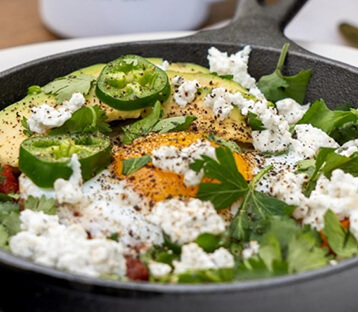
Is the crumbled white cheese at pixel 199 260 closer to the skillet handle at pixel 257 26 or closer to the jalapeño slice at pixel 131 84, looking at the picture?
the jalapeño slice at pixel 131 84

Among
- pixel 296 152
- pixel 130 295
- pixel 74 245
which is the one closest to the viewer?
pixel 130 295

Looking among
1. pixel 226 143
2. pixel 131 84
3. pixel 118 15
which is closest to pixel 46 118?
pixel 131 84

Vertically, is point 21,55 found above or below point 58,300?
below

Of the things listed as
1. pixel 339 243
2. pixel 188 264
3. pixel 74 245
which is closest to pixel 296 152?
pixel 339 243

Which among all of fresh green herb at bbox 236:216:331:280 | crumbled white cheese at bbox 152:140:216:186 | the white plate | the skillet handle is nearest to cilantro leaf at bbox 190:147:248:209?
crumbled white cheese at bbox 152:140:216:186

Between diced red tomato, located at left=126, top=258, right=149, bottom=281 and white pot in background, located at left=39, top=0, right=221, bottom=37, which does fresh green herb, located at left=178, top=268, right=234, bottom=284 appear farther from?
white pot in background, located at left=39, top=0, right=221, bottom=37

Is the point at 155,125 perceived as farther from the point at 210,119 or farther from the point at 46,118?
the point at 46,118

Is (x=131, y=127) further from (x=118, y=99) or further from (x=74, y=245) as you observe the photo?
(x=74, y=245)
